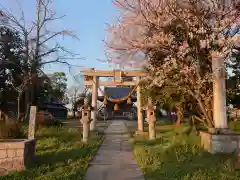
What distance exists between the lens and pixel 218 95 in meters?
12.2

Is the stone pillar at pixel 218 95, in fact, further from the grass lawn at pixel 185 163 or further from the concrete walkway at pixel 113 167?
the concrete walkway at pixel 113 167

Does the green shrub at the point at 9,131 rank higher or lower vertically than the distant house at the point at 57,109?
lower

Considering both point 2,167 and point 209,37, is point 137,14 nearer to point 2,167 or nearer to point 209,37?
point 209,37

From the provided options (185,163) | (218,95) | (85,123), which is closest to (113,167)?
(185,163)

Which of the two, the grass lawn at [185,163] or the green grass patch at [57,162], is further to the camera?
the green grass patch at [57,162]

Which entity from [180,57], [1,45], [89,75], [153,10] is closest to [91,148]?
[180,57]

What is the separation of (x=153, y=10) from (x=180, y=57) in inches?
77.9

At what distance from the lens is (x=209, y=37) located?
12227 millimetres

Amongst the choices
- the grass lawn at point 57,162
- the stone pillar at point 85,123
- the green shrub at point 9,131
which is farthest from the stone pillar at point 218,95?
the green shrub at point 9,131

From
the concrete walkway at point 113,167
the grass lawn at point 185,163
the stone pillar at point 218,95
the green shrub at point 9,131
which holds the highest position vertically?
the stone pillar at point 218,95

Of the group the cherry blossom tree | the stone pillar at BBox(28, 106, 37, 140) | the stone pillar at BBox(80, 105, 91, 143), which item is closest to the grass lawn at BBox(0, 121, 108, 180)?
the stone pillar at BBox(28, 106, 37, 140)

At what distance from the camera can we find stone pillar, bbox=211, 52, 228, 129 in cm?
1207

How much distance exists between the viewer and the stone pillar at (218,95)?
1207 cm

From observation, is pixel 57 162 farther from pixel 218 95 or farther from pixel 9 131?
pixel 218 95
